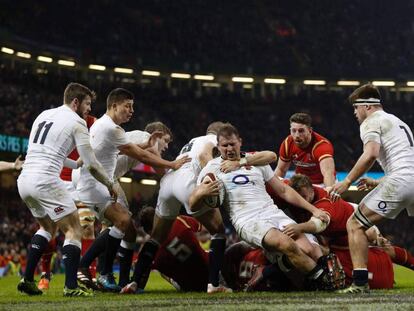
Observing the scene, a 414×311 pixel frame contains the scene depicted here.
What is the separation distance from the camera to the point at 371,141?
24.2ft

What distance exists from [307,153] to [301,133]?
1.31 ft

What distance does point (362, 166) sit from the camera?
23.8 ft

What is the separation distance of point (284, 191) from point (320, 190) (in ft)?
2.47

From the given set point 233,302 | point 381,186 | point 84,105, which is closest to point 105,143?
point 84,105

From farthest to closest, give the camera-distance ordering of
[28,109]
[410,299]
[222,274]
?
[28,109]
[222,274]
[410,299]

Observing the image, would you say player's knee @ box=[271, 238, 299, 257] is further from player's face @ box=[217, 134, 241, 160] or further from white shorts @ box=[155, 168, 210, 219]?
white shorts @ box=[155, 168, 210, 219]

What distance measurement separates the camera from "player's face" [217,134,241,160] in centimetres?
775

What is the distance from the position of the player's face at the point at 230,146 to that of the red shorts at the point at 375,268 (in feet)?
5.47

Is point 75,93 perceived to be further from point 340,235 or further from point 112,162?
point 340,235

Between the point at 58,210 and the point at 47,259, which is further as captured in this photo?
the point at 47,259

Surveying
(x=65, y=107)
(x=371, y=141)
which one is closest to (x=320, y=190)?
(x=371, y=141)

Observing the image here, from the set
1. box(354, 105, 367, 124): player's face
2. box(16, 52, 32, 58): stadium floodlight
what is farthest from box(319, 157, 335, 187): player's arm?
box(16, 52, 32, 58): stadium floodlight

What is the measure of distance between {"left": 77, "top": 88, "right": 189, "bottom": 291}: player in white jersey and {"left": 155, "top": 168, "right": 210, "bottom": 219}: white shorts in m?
0.14

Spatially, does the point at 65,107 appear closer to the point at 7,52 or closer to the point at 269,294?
the point at 269,294
